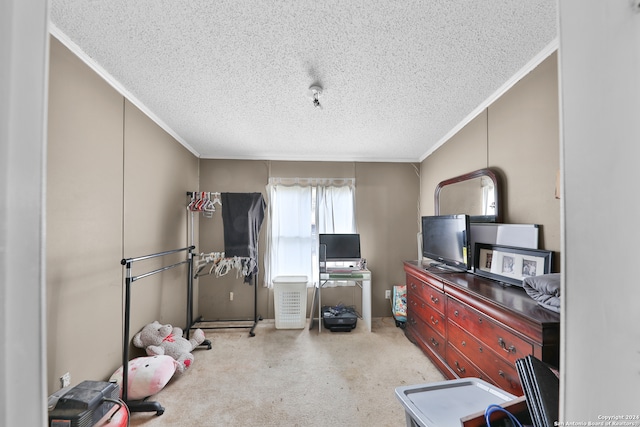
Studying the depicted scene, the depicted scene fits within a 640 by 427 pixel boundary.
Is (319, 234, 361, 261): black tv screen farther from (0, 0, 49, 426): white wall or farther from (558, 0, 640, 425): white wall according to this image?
(0, 0, 49, 426): white wall

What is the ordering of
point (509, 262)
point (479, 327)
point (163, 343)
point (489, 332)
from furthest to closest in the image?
point (163, 343), point (509, 262), point (479, 327), point (489, 332)

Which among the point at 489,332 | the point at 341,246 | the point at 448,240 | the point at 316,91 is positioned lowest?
the point at 489,332

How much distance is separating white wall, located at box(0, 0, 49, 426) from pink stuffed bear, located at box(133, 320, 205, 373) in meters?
2.52

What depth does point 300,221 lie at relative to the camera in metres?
3.85

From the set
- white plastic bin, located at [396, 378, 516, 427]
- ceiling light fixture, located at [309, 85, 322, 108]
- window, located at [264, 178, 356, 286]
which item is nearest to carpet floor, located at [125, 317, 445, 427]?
white plastic bin, located at [396, 378, 516, 427]

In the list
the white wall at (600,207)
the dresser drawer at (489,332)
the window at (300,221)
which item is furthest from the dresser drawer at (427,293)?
the white wall at (600,207)

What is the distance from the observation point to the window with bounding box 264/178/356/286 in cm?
382

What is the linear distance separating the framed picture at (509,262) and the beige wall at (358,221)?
5.53ft

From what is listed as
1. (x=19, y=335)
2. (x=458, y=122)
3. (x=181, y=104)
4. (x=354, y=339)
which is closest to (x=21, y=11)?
(x=19, y=335)

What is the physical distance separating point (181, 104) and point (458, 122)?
2.76 meters

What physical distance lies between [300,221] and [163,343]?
219 centimetres

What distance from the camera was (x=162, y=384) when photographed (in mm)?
2023

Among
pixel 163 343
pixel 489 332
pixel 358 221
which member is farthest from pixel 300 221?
pixel 489 332

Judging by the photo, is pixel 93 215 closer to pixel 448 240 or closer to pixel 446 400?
pixel 446 400
